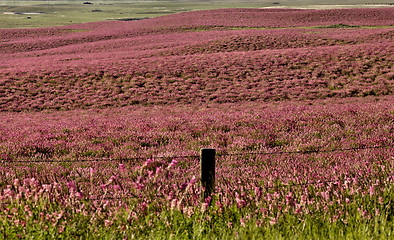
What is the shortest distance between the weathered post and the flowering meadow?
0.57ft

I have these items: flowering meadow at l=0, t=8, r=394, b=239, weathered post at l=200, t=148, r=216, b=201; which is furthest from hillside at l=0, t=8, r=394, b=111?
weathered post at l=200, t=148, r=216, b=201

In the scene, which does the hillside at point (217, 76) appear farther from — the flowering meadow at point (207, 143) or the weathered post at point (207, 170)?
the weathered post at point (207, 170)

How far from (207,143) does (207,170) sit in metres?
4.69

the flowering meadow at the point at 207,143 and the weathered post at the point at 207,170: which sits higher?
the weathered post at the point at 207,170

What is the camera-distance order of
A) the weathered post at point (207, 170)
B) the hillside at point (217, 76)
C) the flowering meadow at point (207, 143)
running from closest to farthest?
the flowering meadow at point (207, 143) < the weathered post at point (207, 170) < the hillside at point (217, 76)

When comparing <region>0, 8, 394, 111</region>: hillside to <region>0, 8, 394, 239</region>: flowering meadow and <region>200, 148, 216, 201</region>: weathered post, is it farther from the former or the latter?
<region>200, 148, 216, 201</region>: weathered post

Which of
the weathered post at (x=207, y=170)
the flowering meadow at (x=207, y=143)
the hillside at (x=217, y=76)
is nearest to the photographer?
the flowering meadow at (x=207, y=143)

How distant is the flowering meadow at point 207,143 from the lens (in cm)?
390

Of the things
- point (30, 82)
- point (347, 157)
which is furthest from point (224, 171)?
point (30, 82)

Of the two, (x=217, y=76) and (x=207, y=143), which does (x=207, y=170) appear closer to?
(x=207, y=143)

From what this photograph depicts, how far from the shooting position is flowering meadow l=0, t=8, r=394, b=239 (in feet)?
12.8

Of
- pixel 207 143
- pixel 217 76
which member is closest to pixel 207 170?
pixel 207 143

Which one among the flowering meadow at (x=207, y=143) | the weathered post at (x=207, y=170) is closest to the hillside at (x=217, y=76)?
the flowering meadow at (x=207, y=143)

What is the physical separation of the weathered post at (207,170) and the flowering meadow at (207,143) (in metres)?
0.17
